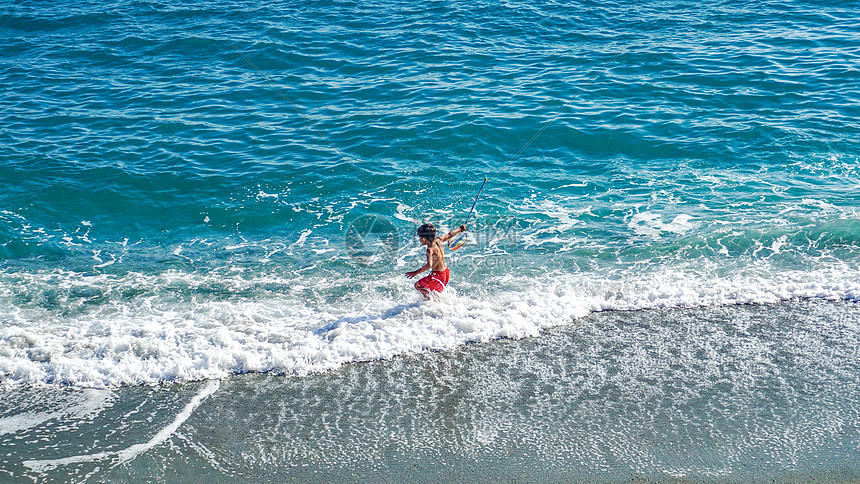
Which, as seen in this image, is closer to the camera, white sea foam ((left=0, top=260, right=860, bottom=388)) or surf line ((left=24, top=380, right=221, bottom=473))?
surf line ((left=24, top=380, right=221, bottom=473))

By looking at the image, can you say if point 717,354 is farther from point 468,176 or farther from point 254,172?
point 254,172

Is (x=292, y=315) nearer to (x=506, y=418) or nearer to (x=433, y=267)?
(x=433, y=267)

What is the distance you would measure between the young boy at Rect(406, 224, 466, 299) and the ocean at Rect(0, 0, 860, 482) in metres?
0.33

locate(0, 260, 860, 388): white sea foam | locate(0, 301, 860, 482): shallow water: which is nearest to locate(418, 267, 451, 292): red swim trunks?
locate(0, 260, 860, 388): white sea foam

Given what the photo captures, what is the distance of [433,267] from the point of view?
1004 centimetres

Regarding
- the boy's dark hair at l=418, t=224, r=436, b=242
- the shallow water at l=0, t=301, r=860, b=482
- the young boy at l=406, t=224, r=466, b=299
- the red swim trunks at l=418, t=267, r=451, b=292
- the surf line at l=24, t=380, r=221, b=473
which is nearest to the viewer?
the shallow water at l=0, t=301, r=860, b=482

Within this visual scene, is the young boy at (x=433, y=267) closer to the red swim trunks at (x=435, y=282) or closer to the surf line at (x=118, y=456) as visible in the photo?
the red swim trunks at (x=435, y=282)

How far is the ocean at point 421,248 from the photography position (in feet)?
24.2

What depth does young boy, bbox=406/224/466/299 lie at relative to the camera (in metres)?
9.88

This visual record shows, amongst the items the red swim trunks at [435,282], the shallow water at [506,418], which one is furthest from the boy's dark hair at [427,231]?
the shallow water at [506,418]

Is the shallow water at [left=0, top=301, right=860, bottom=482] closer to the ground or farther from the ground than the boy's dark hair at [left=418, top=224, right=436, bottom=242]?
closer to the ground

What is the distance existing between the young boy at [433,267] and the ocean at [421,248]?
33 cm

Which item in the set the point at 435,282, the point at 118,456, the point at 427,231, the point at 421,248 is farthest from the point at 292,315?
the point at 118,456

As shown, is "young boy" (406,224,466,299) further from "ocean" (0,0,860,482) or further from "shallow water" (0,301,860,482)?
"shallow water" (0,301,860,482)
